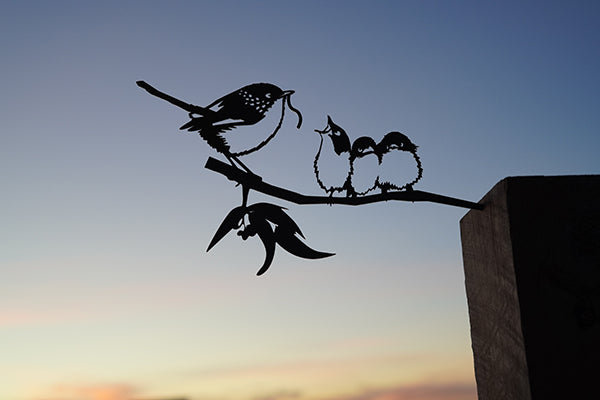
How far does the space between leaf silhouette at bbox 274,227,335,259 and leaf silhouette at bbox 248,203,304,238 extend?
0.02 meters

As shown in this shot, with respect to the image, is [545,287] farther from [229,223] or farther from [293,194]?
[229,223]

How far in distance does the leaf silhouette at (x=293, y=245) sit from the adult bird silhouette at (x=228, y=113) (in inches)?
11.7

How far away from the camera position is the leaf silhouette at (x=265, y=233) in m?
2.46

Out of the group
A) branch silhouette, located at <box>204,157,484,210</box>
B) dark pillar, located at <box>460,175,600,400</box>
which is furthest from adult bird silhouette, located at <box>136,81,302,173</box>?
dark pillar, located at <box>460,175,600,400</box>

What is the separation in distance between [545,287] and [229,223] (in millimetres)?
1225

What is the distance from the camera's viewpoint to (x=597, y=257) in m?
2.25

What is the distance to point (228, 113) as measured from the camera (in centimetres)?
251

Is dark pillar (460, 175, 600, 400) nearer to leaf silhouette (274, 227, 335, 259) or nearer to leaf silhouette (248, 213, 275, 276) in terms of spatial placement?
leaf silhouette (274, 227, 335, 259)

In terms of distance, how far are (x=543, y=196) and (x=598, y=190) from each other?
0.76 feet

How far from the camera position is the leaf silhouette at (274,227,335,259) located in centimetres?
244

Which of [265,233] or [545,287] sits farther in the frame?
[265,233]

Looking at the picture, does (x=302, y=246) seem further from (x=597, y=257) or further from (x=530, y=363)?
(x=597, y=257)

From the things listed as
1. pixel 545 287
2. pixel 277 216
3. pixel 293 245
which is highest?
pixel 277 216

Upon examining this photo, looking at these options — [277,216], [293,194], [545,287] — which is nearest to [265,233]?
[277,216]
